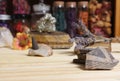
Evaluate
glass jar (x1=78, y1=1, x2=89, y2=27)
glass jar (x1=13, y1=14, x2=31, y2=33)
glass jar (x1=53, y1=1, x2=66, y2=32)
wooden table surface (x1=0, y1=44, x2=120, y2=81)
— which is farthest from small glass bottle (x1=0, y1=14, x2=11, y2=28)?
wooden table surface (x1=0, y1=44, x2=120, y2=81)

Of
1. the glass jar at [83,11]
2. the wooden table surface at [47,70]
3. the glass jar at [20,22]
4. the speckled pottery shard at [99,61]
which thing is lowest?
the wooden table surface at [47,70]

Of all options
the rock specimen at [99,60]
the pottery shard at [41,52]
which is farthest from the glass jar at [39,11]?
the rock specimen at [99,60]

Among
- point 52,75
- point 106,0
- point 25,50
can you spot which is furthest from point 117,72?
point 106,0

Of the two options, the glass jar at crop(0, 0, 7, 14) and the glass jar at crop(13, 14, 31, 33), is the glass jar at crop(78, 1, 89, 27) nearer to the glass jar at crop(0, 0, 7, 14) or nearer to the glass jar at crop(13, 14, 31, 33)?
the glass jar at crop(13, 14, 31, 33)

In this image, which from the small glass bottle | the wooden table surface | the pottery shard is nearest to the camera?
the wooden table surface

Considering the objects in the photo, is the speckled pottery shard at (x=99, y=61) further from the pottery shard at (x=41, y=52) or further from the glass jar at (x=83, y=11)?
the glass jar at (x=83, y=11)

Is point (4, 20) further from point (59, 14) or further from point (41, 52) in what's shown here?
point (41, 52)
